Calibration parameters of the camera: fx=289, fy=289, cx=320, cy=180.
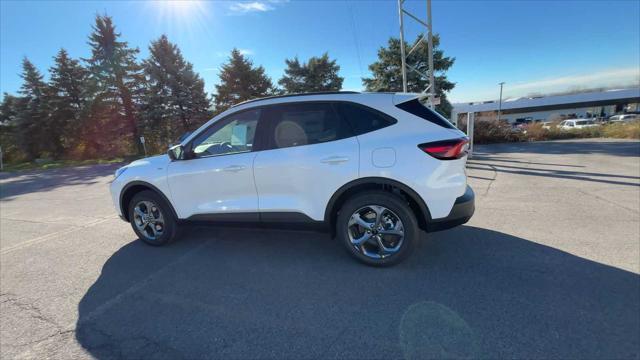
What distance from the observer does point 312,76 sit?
26.4 metres

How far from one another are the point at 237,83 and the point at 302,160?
27.2 m

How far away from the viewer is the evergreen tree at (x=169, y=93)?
24.5 metres

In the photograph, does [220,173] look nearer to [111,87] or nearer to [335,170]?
[335,170]

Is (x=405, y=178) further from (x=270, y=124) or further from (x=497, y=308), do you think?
(x=270, y=124)

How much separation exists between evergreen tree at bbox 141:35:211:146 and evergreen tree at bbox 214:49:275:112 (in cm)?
218

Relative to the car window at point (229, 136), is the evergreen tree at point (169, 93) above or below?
above

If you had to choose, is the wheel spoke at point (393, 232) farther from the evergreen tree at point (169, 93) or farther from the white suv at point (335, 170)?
the evergreen tree at point (169, 93)

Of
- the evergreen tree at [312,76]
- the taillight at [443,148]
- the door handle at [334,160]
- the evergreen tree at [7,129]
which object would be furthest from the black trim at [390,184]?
the evergreen tree at [7,129]

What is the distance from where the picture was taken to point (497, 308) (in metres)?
2.44

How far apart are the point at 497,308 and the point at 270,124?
2847 mm

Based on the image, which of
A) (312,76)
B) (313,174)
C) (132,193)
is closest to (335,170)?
(313,174)

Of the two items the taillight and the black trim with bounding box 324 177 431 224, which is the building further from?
the black trim with bounding box 324 177 431 224

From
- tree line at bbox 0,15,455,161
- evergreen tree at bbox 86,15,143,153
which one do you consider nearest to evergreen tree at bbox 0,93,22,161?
tree line at bbox 0,15,455,161

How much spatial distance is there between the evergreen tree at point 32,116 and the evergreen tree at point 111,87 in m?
4.18
